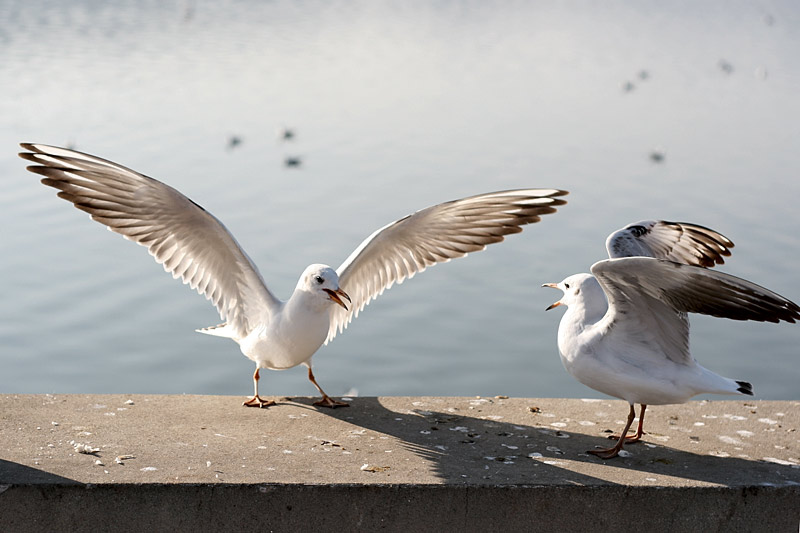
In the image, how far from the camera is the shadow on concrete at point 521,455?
3.46 meters

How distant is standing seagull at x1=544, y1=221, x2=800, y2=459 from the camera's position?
11.2 ft

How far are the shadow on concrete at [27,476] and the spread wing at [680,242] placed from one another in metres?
2.49

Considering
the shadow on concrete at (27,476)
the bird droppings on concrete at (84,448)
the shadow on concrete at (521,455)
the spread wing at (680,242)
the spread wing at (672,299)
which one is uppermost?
the spread wing at (680,242)

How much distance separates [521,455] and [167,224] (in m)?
1.91

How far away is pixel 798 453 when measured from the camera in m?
3.82

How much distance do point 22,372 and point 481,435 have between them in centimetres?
443

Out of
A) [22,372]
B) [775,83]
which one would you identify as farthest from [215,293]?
[775,83]

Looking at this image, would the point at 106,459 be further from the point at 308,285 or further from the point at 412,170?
the point at 412,170

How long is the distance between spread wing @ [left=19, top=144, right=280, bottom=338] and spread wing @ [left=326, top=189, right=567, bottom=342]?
484mm

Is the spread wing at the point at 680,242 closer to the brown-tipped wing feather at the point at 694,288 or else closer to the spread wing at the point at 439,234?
the spread wing at the point at 439,234

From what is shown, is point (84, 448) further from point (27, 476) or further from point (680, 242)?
point (680, 242)

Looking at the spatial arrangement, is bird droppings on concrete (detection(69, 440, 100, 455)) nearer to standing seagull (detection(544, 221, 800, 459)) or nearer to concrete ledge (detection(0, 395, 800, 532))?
concrete ledge (detection(0, 395, 800, 532))

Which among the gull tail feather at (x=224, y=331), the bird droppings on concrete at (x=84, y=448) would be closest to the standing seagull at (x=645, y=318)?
the gull tail feather at (x=224, y=331)

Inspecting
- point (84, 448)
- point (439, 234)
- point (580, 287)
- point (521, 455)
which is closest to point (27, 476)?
point (84, 448)
